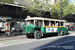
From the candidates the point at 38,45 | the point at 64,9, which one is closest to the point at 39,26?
the point at 38,45

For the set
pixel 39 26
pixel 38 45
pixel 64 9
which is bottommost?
Answer: pixel 38 45

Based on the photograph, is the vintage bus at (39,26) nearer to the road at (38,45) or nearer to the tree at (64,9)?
the road at (38,45)

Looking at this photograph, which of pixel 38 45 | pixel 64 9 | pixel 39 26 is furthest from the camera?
pixel 64 9

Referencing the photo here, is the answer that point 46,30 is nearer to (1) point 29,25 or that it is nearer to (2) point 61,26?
(1) point 29,25

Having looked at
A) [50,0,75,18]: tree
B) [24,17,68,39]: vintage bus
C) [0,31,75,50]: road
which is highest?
[50,0,75,18]: tree

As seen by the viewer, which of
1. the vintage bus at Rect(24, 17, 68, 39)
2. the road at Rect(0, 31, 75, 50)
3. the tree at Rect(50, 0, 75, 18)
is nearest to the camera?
the road at Rect(0, 31, 75, 50)

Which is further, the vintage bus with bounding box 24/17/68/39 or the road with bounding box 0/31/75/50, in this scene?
the vintage bus with bounding box 24/17/68/39

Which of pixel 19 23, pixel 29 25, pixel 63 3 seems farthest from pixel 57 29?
pixel 63 3

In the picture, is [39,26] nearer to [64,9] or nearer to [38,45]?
[38,45]

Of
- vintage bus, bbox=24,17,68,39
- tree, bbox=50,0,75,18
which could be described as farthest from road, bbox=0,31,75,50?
tree, bbox=50,0,75,18

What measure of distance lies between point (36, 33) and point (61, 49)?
565cm

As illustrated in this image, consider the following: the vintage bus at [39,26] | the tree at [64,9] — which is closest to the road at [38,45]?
the vintage bus at [39,26]

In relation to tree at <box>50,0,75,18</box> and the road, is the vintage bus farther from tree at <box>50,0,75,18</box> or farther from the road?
tree at <box>50,0,75,18</box>

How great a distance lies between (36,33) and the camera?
12.1 m
